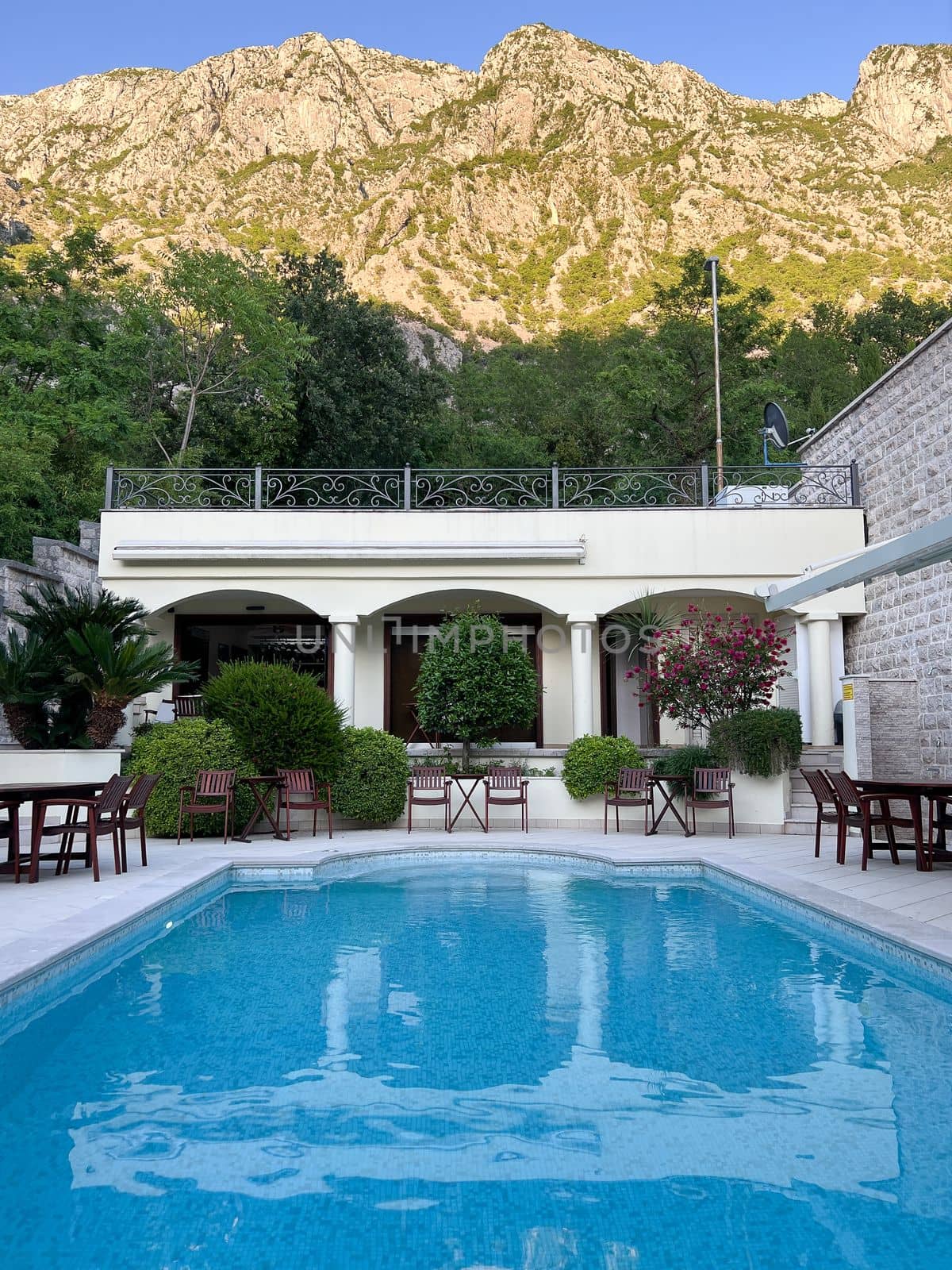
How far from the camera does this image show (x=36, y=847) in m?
7.64

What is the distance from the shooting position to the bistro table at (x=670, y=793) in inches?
469

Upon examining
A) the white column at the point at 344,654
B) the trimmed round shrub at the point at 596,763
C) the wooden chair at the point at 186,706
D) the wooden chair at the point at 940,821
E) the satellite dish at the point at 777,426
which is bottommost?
the wooden chair at the point at 940,821

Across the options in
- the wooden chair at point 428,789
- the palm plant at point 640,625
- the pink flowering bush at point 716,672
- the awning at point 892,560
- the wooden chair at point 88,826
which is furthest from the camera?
the palm plant at point 640,625

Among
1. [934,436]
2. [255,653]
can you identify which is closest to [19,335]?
[255,653]

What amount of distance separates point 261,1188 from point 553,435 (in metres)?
30.5

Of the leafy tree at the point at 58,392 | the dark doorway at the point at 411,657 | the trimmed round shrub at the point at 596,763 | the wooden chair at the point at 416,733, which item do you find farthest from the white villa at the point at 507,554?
the leafy tree at the point at 58,392

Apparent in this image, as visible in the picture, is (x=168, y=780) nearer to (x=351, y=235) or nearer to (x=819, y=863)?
(x=819, y=863)

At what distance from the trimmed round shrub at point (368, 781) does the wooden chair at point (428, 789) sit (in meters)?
0.20

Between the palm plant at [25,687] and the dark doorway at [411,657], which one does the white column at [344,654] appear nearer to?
the dark doorway at [411,657]

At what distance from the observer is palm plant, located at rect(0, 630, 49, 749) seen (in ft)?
35.8

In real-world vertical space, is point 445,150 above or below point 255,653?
above

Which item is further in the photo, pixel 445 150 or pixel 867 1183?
pixel 445 150

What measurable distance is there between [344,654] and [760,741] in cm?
602

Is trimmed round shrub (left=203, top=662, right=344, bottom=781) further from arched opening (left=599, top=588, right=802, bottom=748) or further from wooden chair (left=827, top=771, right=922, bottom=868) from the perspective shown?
wooden chair (left=827, top=771, right=922, bottom=868)
